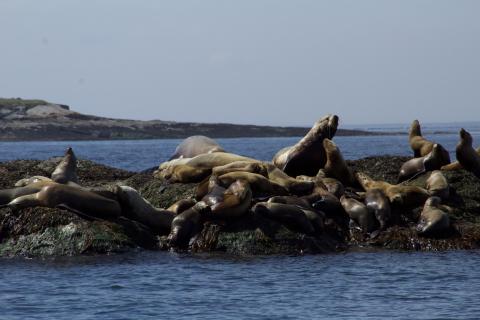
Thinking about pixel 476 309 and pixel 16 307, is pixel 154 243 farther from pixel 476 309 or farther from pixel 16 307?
pixel 476 309

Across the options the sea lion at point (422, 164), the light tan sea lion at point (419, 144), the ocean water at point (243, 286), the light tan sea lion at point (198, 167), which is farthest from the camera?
the light tan sea lion at point (419, 144)

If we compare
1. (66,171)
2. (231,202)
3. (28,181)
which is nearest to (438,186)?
(231,202)

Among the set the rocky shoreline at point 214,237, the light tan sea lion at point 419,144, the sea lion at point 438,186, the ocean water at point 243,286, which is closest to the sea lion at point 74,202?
the rocky shoreline at point 214,237

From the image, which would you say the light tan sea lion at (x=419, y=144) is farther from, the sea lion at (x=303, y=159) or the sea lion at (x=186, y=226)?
the sea lion at (x=186, y=226)

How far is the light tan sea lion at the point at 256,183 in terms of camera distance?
16969mm

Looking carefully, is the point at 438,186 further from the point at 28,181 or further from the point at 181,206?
the point at 28,181

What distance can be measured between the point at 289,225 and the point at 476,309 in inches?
178

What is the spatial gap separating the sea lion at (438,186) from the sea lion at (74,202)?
5.29 m

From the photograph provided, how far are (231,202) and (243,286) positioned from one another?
272 cm

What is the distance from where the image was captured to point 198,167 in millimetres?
18281

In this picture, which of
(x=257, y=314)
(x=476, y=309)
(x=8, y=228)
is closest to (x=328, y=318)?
(x=257, y=314)

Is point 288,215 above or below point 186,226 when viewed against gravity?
above

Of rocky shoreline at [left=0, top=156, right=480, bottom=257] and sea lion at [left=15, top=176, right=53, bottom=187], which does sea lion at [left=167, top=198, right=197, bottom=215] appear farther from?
sea lion at [left=15, top=176, right=53, bottom=187]

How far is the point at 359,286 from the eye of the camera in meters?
13.4
